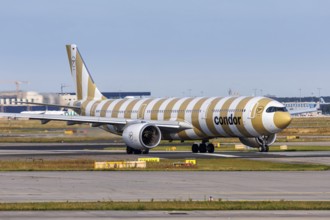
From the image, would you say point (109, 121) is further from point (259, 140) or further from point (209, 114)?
point (259, 140)

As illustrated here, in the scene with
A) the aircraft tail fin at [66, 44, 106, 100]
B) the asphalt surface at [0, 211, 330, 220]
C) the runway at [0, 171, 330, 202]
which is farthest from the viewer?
the aircraft tail fin at [66, 44, 106, 100]

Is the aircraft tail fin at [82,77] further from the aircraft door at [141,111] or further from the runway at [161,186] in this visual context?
the runway at [161,186]

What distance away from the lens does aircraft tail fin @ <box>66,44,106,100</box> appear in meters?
86.4

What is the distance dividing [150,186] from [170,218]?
1287 centimetres

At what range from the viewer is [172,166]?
52094mm

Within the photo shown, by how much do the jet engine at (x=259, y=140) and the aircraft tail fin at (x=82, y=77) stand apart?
19562 mm

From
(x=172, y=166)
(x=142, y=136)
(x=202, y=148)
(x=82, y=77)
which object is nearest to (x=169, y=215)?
(x=172, y=166)

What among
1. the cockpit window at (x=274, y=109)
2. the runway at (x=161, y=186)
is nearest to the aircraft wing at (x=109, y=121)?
the cockpit window at (x=274, y=109)

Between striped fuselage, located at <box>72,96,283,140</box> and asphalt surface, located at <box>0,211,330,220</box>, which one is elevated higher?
striped fuselage, located at <box>72,96,283,140</box>

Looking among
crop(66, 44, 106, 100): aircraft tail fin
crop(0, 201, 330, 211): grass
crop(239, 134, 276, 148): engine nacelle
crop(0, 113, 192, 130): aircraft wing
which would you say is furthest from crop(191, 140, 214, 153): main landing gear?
crop(0, 201, 330, 211): grass

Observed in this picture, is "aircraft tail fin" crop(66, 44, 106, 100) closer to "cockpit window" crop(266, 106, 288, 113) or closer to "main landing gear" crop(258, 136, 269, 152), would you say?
"main landing gear" crop(258, 136, 269, 152)

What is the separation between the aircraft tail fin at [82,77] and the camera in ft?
283

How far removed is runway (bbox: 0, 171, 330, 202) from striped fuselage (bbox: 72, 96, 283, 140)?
65.0 feet

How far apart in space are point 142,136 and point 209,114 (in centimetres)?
592
